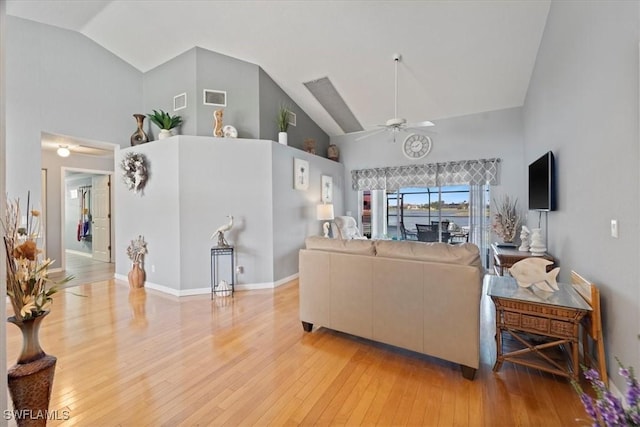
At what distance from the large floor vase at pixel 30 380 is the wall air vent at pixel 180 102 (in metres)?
4.22

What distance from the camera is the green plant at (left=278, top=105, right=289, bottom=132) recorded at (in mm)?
5172

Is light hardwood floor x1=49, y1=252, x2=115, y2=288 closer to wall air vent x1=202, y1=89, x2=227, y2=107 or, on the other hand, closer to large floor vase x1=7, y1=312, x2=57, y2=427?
wall air vent x1=202, y1=89, x2=227, y2=107

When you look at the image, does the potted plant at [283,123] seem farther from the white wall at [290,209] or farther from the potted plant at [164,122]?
the potted plant at [164,122]

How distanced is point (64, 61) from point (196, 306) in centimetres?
459

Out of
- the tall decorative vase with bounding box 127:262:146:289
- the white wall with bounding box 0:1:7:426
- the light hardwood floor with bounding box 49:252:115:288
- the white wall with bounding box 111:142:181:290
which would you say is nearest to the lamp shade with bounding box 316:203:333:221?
the white wall with bounding box 111:142:181:290

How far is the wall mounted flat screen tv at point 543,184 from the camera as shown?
3066mm

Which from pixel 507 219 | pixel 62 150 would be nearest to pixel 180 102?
pixel 62 150

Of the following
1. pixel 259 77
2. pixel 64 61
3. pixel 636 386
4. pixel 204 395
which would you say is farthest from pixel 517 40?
pixel 64 61

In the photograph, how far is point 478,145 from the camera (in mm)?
5527

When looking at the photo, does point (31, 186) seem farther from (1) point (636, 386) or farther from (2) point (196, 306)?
(1) point (636, 386)

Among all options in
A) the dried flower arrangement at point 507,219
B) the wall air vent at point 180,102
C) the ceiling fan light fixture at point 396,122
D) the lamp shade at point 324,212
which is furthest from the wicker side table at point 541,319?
the wall air vent at point 180,102

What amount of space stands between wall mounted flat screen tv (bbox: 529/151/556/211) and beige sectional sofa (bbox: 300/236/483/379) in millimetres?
1725

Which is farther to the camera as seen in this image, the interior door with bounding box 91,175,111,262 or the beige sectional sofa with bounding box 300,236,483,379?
the interior door with bounding box 91,175,111,262

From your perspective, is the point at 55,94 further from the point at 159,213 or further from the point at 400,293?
the point at 400,293
